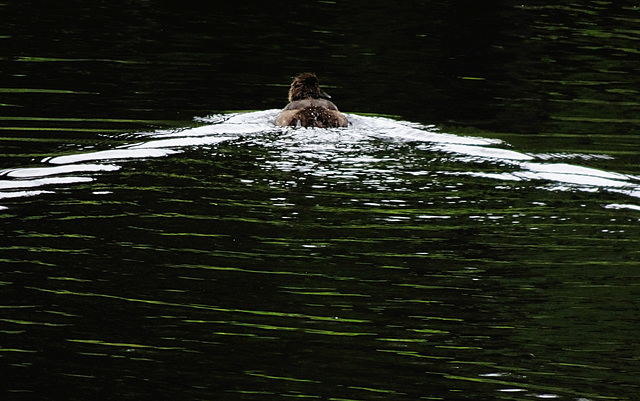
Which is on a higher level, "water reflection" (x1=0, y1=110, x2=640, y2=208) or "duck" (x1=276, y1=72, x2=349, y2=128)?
"duck" (x1=276, y1=72, x2=349, y2=128)

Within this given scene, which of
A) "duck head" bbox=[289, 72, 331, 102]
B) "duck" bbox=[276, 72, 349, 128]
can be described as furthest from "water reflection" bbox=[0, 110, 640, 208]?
"duck head" bbox=[289, 72, 331, 102]

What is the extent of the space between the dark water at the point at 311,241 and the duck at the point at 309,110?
236mm

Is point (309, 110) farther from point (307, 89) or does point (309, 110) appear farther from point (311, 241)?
point (311, 241)

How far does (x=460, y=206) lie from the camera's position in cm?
1027

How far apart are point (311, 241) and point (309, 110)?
433 centimetres

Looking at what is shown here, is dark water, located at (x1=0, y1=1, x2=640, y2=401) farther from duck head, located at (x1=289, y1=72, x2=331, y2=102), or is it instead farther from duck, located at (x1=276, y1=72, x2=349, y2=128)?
duck head, located at (x1=289, y1=72, x2=331, y2=102)

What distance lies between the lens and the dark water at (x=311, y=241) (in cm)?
705

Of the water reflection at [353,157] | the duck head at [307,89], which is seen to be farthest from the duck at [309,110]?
the water reflection at [353,157]

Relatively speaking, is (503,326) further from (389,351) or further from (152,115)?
(152,115)

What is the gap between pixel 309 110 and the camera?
13422mm

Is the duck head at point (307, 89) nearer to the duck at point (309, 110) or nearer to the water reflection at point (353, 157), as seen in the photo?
the duck at point (309, 110)

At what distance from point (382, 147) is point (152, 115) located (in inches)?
138

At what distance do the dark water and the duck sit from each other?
0.77 ft

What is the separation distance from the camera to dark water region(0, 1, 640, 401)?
705cm
